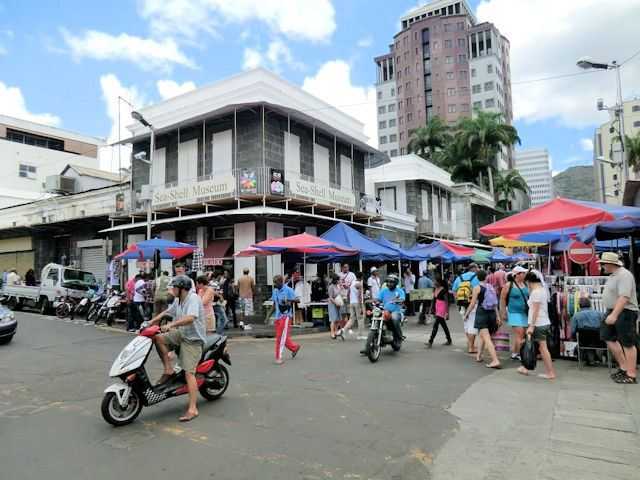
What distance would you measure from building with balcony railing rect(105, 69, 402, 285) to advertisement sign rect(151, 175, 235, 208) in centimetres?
4

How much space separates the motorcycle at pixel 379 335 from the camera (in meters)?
8.58

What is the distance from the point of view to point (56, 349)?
1031 centimetres

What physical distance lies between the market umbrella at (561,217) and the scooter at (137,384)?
6.39 m

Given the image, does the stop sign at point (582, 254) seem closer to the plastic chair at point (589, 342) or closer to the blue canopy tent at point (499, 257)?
the plastic chair at point (589, 342)

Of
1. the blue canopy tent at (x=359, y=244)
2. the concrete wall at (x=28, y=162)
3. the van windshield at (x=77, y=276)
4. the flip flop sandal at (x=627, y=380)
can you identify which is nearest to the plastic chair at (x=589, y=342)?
the flip flop sandal at (x=627, y=380)

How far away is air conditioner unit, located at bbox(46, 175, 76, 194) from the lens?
27.7 metres

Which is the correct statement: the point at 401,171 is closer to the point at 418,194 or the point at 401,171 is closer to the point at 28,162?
the point at 418,194

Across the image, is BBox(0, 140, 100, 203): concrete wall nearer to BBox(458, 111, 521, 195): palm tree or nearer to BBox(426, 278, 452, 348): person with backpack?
BBox(426, 278, 452, 348): person with backpack

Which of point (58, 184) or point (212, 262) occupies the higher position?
point (58, 184)

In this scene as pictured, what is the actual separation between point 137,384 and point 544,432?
14.9 feet

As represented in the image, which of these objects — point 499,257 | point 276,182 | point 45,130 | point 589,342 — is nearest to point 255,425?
point 589,342

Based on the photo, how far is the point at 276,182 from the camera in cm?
1773

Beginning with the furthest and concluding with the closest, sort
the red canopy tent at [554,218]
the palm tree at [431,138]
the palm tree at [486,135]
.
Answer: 1. the palm tree at [431,138]
2. the palm tree at [486,135]
3. the red canopy tent at [554,218]

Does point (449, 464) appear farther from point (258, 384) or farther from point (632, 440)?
point (258, 384)
